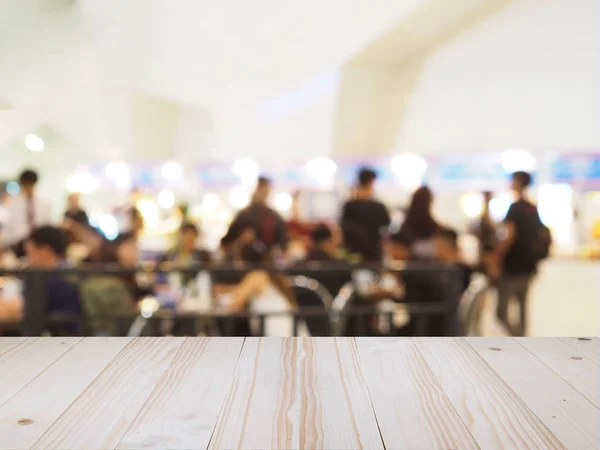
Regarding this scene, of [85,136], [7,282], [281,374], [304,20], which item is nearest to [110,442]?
[281,374]

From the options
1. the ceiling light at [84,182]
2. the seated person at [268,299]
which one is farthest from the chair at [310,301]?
the ceiling light at [84,182]

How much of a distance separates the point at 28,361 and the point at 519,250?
311 centimetres

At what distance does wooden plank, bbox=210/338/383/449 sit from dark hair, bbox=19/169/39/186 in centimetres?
294

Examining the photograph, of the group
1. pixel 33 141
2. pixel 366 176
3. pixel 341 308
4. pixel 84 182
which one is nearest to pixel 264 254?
pixel 341 308

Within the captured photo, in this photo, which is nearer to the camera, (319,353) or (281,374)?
(281,374)

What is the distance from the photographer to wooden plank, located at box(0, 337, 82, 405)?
1.24 metres

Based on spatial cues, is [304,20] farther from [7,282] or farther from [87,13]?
[7,282]

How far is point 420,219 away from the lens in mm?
3844

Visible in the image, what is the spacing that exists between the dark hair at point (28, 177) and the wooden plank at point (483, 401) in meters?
3.14

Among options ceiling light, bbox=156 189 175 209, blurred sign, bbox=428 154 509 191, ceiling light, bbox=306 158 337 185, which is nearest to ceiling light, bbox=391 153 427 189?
blurred sign, bbox=428 154 509 191

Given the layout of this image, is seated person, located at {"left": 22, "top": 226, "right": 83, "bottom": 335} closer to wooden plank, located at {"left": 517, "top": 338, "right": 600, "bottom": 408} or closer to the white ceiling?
the white ceiling

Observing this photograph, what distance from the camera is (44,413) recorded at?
109cm

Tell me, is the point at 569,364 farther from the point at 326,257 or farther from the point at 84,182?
the point at 84,182

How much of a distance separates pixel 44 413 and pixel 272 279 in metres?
1.77
